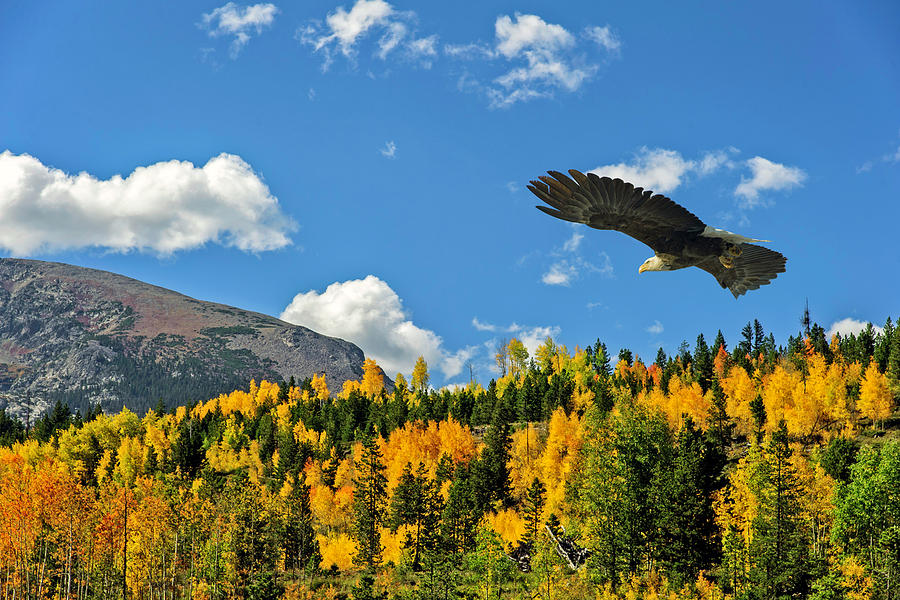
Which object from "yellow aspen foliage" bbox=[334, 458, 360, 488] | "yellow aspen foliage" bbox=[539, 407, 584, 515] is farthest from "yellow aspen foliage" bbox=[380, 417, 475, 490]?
"yellow aspen foliage" bbox=[539, 407, 584, 515]

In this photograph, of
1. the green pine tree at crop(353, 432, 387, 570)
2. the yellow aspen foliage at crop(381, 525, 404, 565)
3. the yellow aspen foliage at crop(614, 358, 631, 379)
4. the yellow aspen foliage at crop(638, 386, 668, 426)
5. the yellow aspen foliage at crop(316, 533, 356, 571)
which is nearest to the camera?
the green pine tree at crop(353, 432, 387, 570)

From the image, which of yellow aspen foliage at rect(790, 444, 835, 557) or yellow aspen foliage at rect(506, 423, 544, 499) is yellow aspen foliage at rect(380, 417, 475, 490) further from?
yellow aspen foliage at rect(790, 444, 835, 557)

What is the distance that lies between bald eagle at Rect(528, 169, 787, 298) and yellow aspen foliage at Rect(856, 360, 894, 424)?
293 feet

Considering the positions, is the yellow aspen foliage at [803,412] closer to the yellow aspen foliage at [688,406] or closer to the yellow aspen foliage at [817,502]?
the yellow aspen foliage at [688,406]

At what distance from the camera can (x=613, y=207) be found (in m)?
11.2

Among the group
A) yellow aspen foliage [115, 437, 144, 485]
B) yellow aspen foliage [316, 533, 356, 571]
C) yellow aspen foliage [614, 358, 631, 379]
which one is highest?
yellow aspen foliage [614, 358, 631, 379]

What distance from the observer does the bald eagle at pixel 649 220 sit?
10.8 m

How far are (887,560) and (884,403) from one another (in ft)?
143

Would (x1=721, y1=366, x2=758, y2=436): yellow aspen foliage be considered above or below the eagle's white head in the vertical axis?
above

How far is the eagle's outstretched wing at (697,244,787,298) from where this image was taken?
12.8 m

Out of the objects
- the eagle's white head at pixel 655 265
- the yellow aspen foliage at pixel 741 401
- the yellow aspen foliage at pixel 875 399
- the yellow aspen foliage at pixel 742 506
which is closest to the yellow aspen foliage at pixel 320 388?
the yellow aspen foliage at pixel 741 401

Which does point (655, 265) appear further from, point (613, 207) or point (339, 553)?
point (339, 553)

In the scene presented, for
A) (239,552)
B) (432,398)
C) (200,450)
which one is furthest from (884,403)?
(200,450)

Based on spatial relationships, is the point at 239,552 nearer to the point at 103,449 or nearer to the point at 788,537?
the point at 788,537
